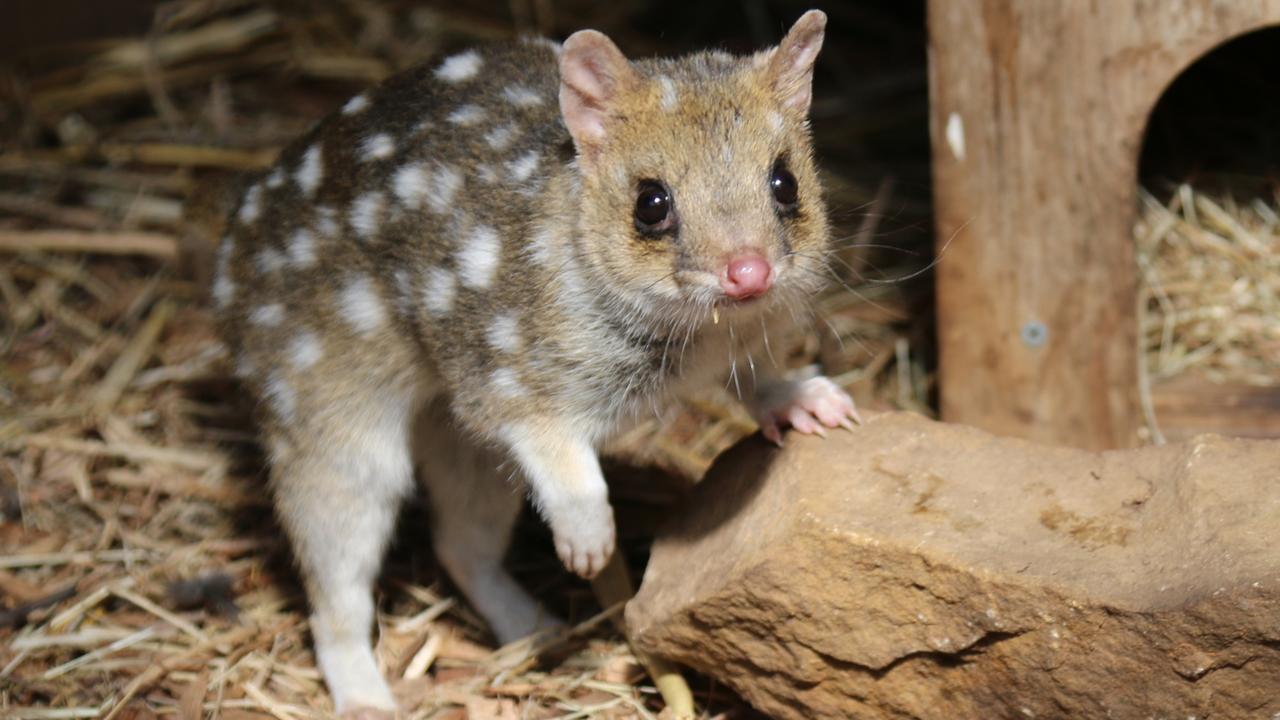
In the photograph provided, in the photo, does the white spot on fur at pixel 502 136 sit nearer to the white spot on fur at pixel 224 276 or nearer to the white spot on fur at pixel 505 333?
the white spot on fur at pixel 505 333

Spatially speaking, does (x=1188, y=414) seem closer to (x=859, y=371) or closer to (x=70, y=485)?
(x=859, y=371)

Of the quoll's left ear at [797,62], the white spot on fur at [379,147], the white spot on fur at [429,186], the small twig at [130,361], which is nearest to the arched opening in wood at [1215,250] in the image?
the quoll's left ear at [797,62]

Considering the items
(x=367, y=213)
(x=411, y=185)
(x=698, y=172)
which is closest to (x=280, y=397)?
(x=367, y=213)

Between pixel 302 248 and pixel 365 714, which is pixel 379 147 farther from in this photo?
pixel 365 714

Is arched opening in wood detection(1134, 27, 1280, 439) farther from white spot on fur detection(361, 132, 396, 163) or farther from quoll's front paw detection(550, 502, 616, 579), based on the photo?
white spot on fur detection(361, 132, 396, 163)

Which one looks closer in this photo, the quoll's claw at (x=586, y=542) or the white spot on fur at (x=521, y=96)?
the quoll's claw at (x=586, y=542)
